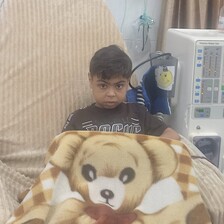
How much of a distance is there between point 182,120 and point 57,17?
731 millimetres

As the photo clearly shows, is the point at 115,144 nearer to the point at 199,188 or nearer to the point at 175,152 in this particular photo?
the point at 175,152

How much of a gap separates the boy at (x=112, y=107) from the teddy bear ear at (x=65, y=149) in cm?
31

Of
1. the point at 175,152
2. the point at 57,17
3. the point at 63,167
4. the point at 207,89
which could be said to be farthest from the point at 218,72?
the point at 63,167

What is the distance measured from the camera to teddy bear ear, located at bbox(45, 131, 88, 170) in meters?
1.21

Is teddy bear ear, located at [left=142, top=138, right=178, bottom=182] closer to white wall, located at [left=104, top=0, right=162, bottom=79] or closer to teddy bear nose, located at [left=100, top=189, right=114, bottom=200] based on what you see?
teddy bear nose, located at [left=100, top=189, right=114, bottom=200]

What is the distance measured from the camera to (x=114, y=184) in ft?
4.00

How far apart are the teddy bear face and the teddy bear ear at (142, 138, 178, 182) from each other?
16mm

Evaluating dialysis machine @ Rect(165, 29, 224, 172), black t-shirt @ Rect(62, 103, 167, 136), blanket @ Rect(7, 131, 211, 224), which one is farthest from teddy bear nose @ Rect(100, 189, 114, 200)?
dialysis machine @ Rect(165, 29, 224, 172)

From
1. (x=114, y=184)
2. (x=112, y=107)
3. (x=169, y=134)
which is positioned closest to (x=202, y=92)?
(x=169, y=134)

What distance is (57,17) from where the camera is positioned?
1747 mm

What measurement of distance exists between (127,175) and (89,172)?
117mm

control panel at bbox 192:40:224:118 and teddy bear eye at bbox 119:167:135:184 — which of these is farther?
control panel at bbox 192:40:224:118

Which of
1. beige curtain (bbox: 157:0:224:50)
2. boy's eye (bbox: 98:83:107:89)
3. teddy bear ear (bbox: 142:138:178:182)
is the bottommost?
teddy bear ear (bbox: 142:138:178:182)

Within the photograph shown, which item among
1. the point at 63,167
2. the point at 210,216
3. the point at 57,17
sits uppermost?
the point at 57,17
